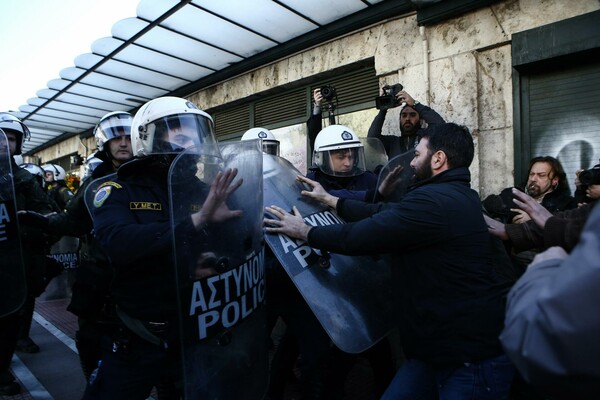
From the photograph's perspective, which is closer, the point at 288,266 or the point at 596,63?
the point at 288,266

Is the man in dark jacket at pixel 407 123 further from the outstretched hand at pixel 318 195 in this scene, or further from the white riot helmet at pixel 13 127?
the white riot helmet at pixel 13 127

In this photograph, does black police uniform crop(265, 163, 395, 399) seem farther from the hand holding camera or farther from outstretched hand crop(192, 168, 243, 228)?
the hand holding camera

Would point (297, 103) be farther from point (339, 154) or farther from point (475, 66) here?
point (339, 154)

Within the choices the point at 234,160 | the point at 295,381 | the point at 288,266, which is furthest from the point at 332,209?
the point at 295,381

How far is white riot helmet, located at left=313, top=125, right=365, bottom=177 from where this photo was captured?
10.8 feet

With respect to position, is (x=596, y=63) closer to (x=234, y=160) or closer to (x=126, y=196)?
(x=234, y=160)

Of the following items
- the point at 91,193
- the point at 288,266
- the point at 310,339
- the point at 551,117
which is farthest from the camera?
the point at 551,117

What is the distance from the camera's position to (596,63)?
12.5 ft

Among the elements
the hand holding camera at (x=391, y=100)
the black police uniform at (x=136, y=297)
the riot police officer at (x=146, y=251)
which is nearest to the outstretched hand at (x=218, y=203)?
the riot police officer at (x=146, y=251)

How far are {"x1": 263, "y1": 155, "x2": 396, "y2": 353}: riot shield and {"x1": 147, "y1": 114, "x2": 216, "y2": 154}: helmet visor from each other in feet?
1.44

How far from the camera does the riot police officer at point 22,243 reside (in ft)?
9.71

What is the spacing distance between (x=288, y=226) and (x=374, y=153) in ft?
8.26

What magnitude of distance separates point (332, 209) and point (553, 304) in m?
1.73

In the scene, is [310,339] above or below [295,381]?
above
